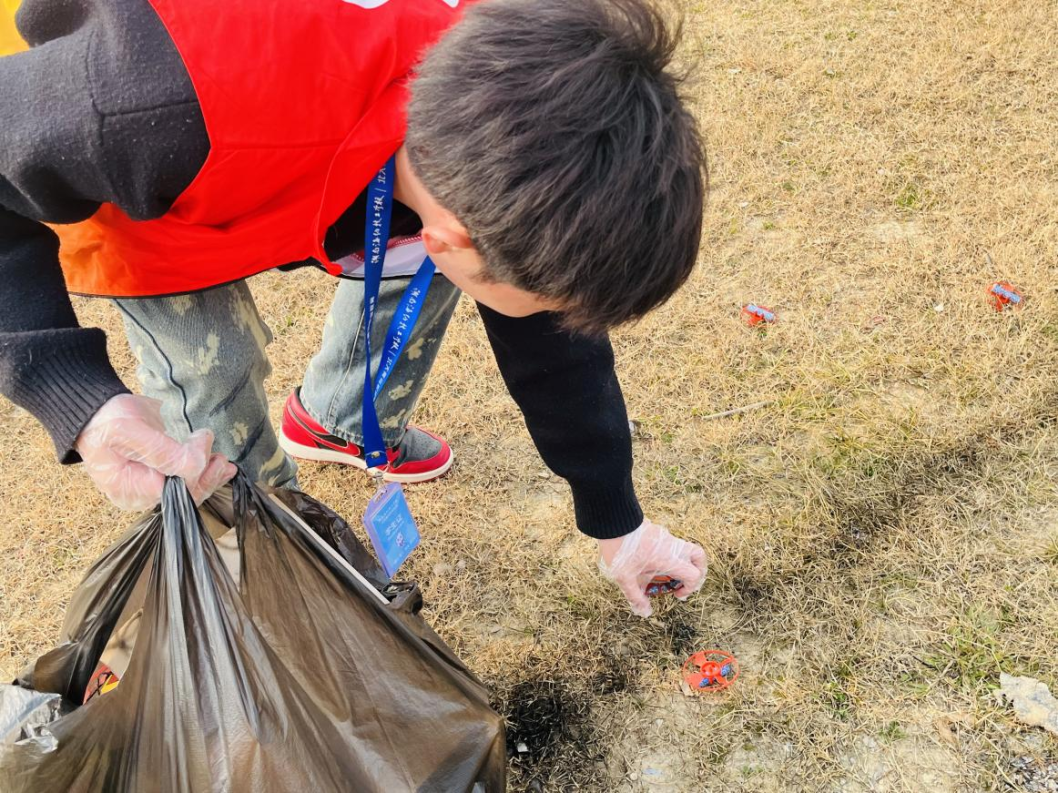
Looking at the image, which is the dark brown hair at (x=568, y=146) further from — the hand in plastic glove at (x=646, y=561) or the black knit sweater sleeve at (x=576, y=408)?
the hand in plastic glove at (x=646, y=561)

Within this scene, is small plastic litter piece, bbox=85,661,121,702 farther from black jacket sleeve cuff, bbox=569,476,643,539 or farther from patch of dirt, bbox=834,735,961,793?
patch of dirt, bbox=834,735,961,793

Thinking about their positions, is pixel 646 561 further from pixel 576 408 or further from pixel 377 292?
pixel 377 292

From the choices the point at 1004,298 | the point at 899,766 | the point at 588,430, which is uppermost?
the point at 588,430

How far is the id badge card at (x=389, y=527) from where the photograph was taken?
4.62 ft

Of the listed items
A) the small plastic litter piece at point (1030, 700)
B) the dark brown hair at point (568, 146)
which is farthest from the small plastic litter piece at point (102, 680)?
the small plastic litter piece at point (1030, 700)

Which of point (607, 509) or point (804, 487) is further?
point (804, 487)

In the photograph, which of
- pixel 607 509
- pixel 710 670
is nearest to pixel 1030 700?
pixel 710 670

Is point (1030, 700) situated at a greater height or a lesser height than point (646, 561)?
lesser

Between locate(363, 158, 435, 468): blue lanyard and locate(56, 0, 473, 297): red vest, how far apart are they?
3 centimetres

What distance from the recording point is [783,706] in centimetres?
155

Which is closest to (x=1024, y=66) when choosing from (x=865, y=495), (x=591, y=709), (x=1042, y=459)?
(x=1042, y=459)

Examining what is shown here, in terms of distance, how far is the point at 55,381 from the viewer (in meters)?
1.06

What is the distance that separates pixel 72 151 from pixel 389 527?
0.76 m

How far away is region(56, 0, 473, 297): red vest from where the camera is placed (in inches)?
37.1
